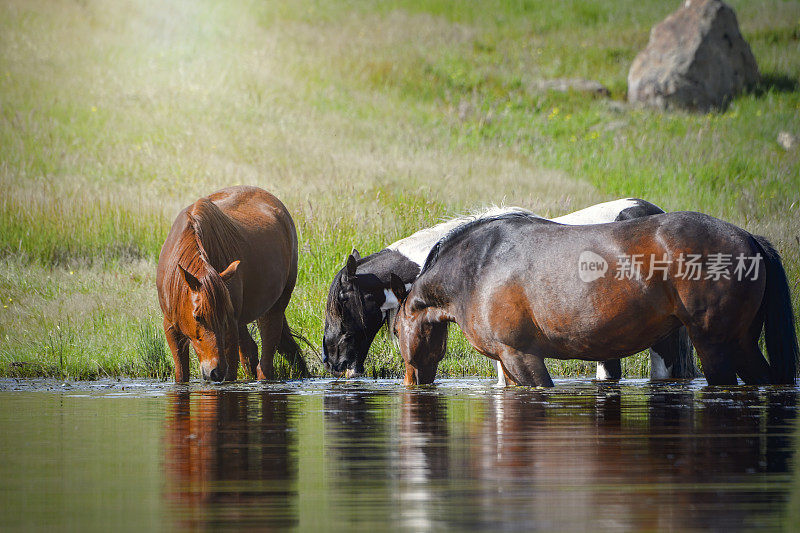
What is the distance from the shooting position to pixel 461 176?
20.2 metres

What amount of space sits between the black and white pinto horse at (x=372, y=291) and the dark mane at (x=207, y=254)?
126cm

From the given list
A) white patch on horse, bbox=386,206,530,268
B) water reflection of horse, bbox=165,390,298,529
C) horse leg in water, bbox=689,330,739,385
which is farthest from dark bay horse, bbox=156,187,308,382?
horse leg in water, bbox=689,330,739,385

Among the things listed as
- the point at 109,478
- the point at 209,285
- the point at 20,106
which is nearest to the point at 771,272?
the point at 209,285

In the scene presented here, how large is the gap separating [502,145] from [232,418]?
1927 centimetres

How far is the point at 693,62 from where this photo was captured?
91.0 feet

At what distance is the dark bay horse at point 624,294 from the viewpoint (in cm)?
763

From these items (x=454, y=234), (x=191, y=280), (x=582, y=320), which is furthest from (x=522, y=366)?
(x=191, y=280)

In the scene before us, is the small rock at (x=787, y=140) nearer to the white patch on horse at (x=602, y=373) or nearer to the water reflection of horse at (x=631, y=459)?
the white patch on horse at (x=602, y=373)

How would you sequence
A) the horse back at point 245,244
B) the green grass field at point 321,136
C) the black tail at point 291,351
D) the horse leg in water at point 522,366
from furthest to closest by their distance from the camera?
the green grass field at point 321,136
the black tail at point 291,351
the horse back at point 245,244
the horse leg in water at point 522,366

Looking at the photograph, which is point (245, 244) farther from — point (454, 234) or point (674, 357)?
point (674, 357)

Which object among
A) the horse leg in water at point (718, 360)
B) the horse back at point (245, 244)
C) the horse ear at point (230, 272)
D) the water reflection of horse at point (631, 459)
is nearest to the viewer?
the water reflection of horse at point (631, 459)

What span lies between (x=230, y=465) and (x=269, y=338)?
624 cm

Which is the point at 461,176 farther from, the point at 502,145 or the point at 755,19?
the point at 755,19

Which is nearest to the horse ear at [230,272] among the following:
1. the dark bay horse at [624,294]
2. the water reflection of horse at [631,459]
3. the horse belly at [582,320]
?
the dark bay horse at [624,294]
